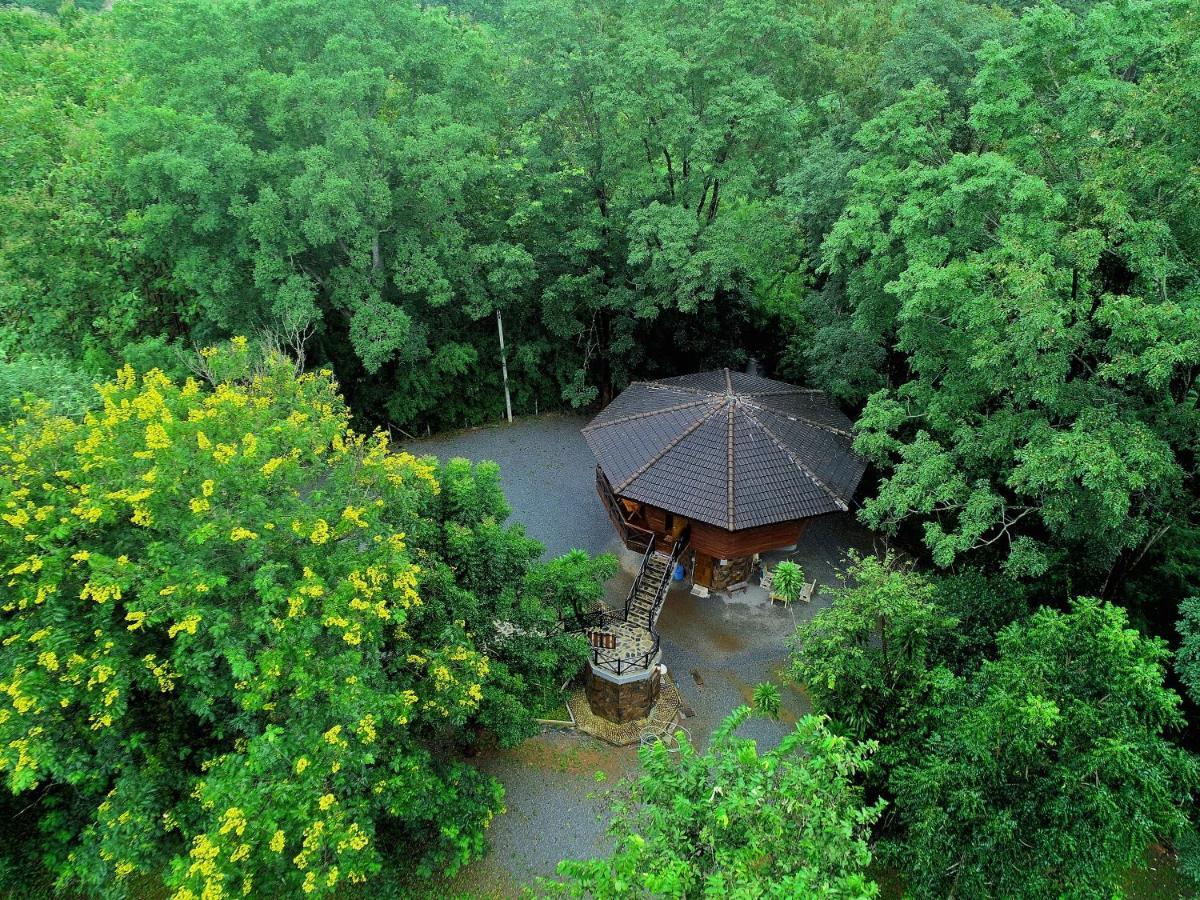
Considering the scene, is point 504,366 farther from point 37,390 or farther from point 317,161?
point 37,390

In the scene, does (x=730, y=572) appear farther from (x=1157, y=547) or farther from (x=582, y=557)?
(x=1157, y=547)

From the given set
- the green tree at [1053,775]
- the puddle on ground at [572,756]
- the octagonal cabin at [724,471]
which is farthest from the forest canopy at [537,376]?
the octagonal cabin at [724,471]

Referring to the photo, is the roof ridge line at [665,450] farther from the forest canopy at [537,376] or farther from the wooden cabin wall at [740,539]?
the forest canopy at [537,376]

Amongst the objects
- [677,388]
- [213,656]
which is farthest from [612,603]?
[213,656]

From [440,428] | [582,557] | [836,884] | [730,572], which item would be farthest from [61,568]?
[440,428]

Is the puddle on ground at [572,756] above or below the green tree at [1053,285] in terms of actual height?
below
